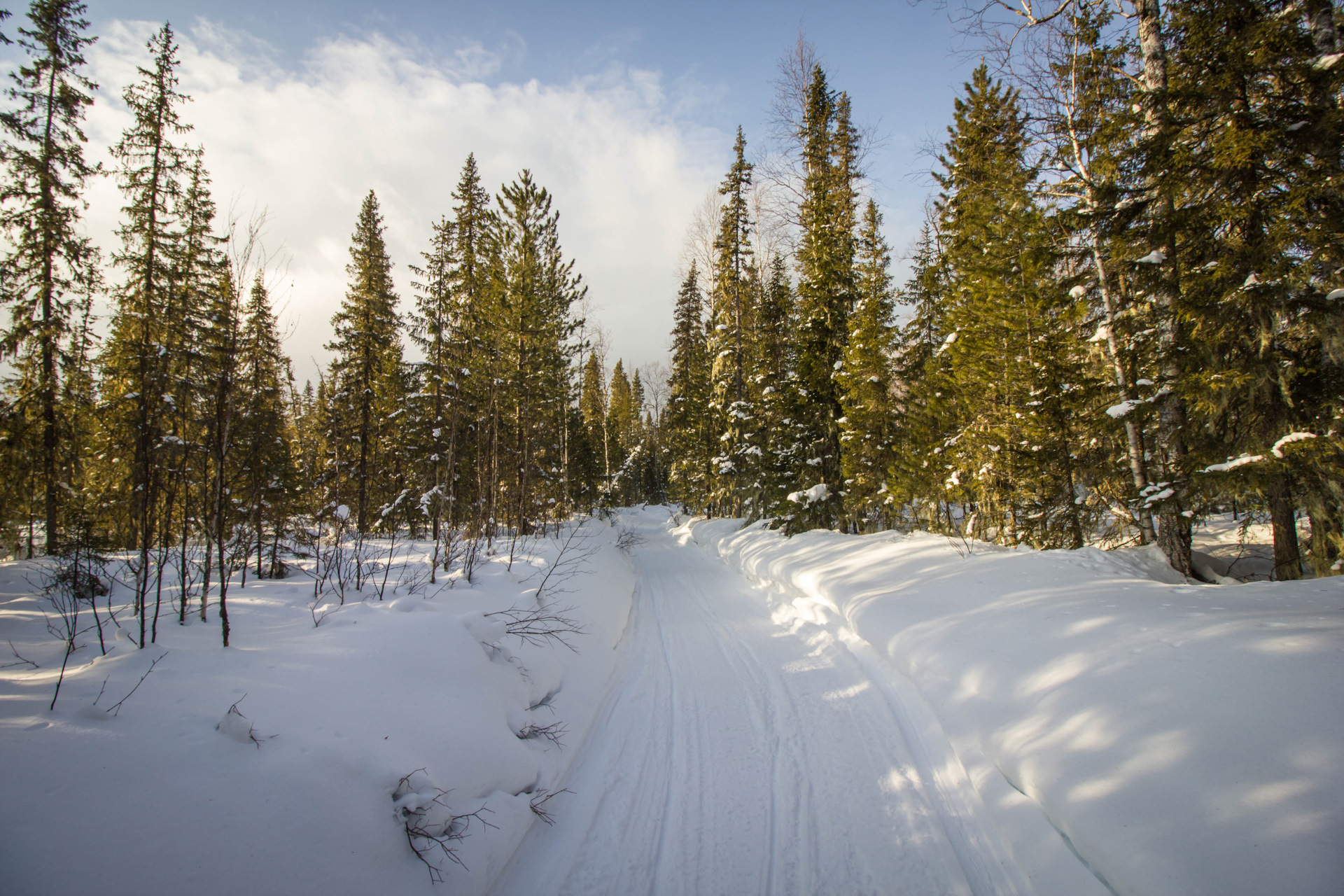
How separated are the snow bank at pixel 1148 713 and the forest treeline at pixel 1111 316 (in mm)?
2274

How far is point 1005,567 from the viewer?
19.8 ft

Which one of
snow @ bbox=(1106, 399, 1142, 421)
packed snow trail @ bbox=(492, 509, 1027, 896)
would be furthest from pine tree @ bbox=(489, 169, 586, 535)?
snow @ bbox=(1106, 399, 1142, 421)

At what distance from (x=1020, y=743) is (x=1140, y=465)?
6507mm

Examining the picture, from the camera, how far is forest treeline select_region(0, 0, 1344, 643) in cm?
507

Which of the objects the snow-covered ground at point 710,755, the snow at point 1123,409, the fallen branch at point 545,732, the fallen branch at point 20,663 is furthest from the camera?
the snow at point 1123,409

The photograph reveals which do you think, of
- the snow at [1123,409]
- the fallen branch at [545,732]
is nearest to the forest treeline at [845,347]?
the snow at [1123,409]

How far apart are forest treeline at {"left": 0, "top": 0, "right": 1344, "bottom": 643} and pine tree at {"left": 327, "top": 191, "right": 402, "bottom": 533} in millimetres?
100

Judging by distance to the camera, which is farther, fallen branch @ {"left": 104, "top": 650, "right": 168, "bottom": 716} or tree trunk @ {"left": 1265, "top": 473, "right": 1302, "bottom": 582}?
tree trunk @ {"left": 1265, "top": 473, "right": 1302, "bottom": 582}

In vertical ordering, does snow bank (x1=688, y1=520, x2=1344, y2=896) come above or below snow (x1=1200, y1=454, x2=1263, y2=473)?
below

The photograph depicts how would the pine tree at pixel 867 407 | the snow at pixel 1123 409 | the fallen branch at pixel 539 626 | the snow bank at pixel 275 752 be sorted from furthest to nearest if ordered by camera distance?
the pine tree at pixel 867 407 < the snow at pixel 1123 409 < the fallen branch at pixel 539 626 < the snow bank at pixel 275 752

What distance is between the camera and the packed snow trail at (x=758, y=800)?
2744 millimetres

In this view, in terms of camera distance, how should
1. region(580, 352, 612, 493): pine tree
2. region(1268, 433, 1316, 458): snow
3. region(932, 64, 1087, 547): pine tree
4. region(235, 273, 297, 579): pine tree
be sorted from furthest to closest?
region(580, 352, 612, 493): pine tree → region(932, 64, 1087, 547): pine tree → region(1268, 433, 1316, 458): snow → region(235, 273, 297, 579): pine tree

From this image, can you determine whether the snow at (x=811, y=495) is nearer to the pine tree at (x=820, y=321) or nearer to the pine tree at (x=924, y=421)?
the pine tree at (x=820, y=321)

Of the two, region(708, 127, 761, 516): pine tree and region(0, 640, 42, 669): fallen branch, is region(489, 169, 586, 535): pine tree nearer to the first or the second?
region(708, 127, 761, 516): pine tree
